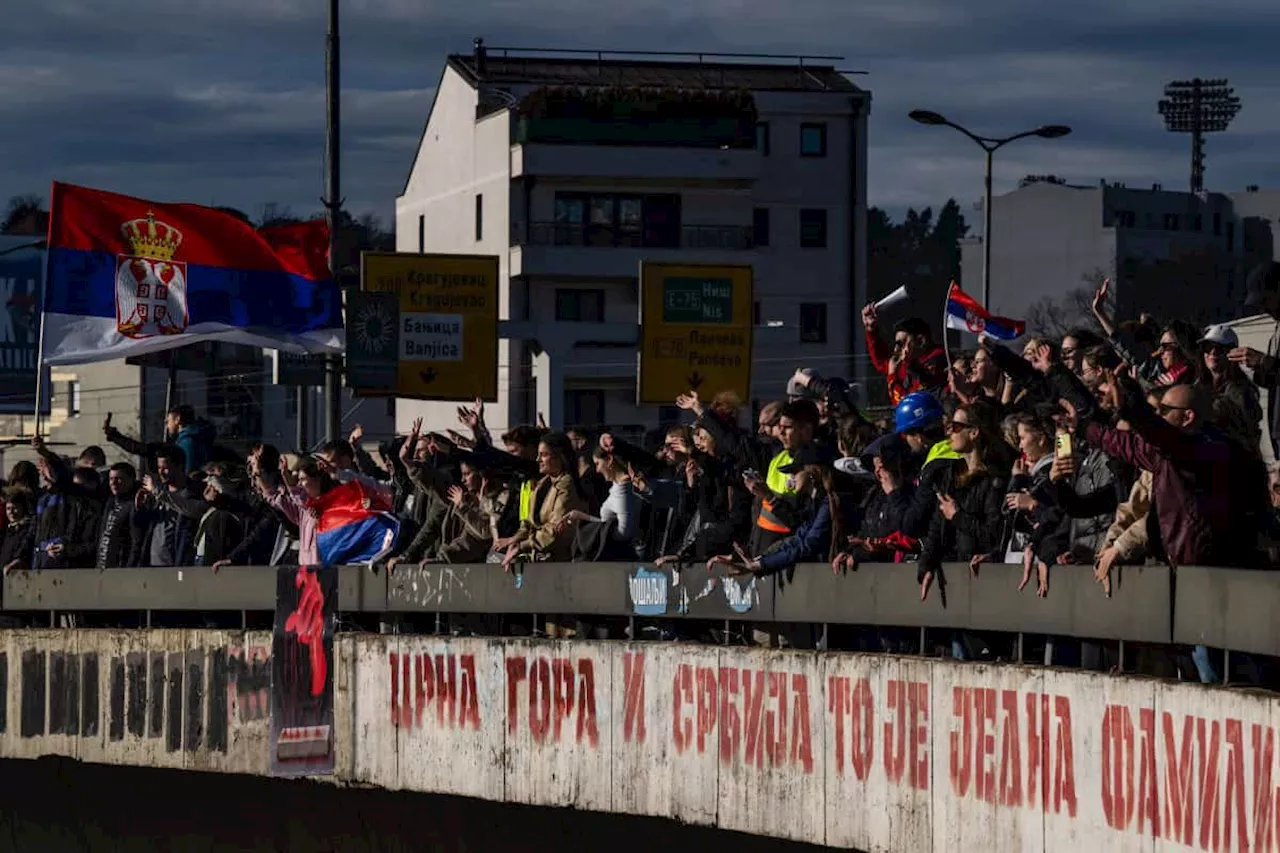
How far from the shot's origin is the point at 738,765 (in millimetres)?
15414

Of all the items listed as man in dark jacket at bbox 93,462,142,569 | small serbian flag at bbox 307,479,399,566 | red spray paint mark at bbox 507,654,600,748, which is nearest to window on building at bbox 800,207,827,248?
man in dark jacket at bbox 93,462,142,569

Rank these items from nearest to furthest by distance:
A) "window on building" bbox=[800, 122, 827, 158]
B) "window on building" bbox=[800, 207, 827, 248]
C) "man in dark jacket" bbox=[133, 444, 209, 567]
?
"man in dark jacket" bbox=[133, 444, 209, 567] < "window on building" bbox=[800, 122, 827, 158] < "window on building" bbox=[800, 207, 827, 248]

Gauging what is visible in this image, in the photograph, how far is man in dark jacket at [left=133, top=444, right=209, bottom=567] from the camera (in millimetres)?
20828

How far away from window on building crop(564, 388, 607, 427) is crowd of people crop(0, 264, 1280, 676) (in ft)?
193

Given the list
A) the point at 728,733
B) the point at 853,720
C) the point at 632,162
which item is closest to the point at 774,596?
the point at 728,733

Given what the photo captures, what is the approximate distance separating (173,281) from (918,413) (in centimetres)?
1257

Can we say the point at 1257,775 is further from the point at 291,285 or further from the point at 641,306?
the point at 641,306

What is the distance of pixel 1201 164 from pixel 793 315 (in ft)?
260

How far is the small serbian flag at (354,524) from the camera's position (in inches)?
→ 766

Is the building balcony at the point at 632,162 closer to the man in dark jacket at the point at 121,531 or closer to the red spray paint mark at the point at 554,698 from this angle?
the man in dark jacket at the point at 121,531

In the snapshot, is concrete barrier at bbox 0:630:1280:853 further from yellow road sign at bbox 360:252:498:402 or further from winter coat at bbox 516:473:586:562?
yellow road sign at bbox 360:252:498:402

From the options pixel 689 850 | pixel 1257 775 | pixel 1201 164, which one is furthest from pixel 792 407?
pixel 1201 164

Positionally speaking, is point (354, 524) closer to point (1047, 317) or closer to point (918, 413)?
point (918, 413)

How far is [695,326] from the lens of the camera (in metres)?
31.9
